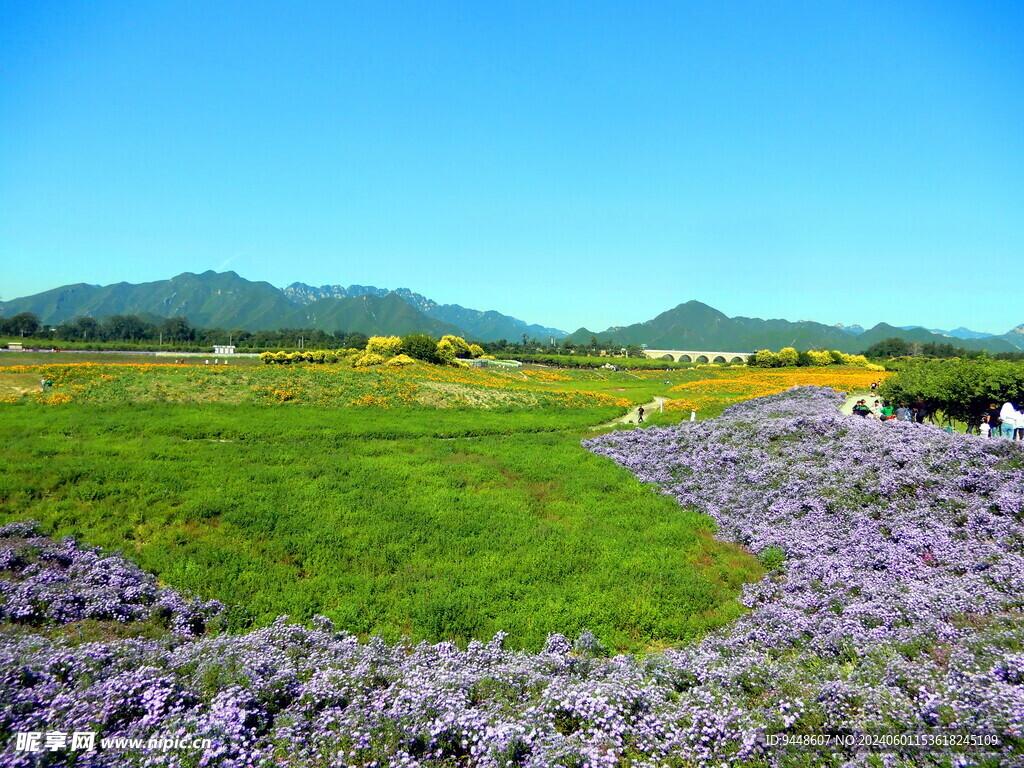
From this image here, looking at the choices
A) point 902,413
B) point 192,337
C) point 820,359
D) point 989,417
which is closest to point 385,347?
point 902,413

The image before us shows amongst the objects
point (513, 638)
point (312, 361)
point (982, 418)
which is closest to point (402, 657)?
point (513, 638)

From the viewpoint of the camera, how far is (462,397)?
35156 mm

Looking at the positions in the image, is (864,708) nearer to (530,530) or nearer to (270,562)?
(530,530)

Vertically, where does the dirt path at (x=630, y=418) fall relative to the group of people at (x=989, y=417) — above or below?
below

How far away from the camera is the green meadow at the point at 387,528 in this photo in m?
9.16

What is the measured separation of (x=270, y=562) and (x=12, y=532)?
17.9ft

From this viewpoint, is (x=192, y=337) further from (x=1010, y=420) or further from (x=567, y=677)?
(x=1010, y=420)

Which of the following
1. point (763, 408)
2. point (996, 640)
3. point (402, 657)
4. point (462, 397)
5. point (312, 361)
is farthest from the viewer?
point (312, 361)

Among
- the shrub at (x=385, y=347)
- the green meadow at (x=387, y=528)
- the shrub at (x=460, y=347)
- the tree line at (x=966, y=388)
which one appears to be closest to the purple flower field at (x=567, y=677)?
the green meadow at (x=387, y=528)

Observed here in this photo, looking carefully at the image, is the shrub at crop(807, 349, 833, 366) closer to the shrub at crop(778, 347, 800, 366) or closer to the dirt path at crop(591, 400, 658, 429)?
the shrub at crop(778, 347, 800, 366)

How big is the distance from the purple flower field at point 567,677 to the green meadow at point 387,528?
81 centimetres

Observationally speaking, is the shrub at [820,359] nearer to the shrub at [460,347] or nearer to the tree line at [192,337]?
the shrub at [460,347]

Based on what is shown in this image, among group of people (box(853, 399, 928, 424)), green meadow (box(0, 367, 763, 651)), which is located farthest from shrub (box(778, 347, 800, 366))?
green meadow (box(0, 367, 763, 651))

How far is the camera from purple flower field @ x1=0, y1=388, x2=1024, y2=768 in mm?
5242
